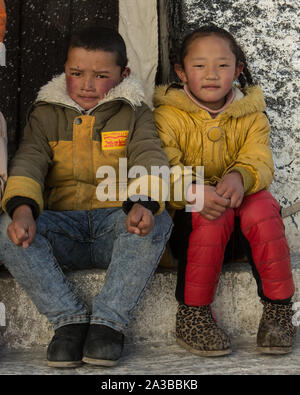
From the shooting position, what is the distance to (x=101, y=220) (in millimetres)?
1924

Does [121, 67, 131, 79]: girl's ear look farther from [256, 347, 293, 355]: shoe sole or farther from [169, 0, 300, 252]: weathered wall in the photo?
[256, 347, 293, 355]: shoe sole

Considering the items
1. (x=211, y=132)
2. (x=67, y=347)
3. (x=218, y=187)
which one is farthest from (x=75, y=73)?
(x=67, y=347)

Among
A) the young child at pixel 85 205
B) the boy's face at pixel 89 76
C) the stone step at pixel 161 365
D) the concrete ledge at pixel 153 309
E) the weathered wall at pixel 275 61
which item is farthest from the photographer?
the weathered wall at pixel 275 61

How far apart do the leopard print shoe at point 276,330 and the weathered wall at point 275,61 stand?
646 mm

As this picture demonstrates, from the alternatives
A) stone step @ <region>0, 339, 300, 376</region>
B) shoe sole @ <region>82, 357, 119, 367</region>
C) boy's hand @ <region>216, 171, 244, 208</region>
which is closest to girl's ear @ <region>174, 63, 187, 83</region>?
boy's hand @ <region>216, 171, 244, 208</region>

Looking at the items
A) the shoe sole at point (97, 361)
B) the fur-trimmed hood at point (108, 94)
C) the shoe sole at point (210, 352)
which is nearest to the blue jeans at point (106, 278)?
the shoe sole at point (97, 361)

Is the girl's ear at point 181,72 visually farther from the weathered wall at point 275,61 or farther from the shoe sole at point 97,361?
the shoe sole at point 97,361

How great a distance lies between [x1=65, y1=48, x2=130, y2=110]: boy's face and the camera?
6.67 ft

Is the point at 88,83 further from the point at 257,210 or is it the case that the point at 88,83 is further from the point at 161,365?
the point at 161,365

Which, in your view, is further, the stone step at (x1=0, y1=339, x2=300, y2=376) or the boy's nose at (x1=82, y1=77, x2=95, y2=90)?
the boy's nose at (x1=82, y1=77, x2=95, y2=90)

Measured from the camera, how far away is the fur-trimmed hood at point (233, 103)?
6.79 feet

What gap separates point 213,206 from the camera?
1808 mm

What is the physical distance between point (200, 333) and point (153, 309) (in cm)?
22
